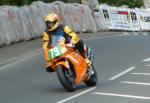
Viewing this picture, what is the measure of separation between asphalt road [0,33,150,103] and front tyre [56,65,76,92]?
16 centimetres

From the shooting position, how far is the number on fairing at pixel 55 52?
1482 centimetres

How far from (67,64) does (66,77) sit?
278 millimetres

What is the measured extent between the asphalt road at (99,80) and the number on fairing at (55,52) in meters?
0.83

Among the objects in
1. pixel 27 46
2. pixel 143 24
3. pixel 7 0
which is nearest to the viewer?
pixel 27 46

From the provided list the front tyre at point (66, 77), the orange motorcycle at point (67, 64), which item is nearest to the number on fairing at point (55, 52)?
the orange motorcycle at point (67, 64)

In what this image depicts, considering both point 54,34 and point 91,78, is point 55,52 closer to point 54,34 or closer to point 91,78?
point 54,34

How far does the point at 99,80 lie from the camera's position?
16.9 m

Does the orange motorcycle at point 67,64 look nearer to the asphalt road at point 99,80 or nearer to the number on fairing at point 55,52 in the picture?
the number on fairing at point 55,52

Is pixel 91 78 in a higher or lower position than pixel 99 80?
higher

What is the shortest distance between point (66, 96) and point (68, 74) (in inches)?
24.6

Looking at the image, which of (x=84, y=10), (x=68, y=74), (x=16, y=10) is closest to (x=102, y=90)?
(x=68, y=74)

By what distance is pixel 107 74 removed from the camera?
58.9 feet

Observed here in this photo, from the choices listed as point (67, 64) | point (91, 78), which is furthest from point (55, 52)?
point (91, 78)

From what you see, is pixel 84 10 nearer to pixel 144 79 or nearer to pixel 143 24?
pixel 143 24
